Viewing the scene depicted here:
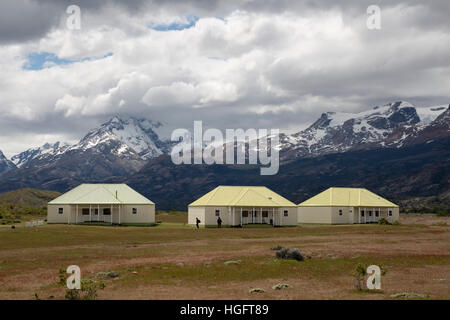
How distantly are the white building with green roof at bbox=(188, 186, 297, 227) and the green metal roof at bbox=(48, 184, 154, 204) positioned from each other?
8.29m

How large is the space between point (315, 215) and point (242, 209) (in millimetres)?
18116

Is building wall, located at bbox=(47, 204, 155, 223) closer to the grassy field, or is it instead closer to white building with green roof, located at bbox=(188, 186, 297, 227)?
white building with green roof, located at bbox=(188, 186, 297, 227)

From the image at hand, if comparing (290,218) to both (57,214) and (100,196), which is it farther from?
(57,214)

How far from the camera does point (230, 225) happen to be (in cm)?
8731

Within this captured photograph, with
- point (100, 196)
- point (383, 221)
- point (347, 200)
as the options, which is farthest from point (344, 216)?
point (100, 196)

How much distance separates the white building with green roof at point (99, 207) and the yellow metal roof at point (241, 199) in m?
8.02

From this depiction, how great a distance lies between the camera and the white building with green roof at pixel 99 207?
84.9 meters

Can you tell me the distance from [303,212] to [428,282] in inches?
2848

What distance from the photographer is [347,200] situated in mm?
100688

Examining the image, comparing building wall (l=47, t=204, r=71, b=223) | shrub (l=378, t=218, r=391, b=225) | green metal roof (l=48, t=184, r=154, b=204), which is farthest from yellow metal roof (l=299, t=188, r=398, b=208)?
building wall (l=47, t=204, r=71, b=223)

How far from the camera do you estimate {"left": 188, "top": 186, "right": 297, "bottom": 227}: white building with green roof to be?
87.1 m

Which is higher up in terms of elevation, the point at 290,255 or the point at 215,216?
the point at 215,216
